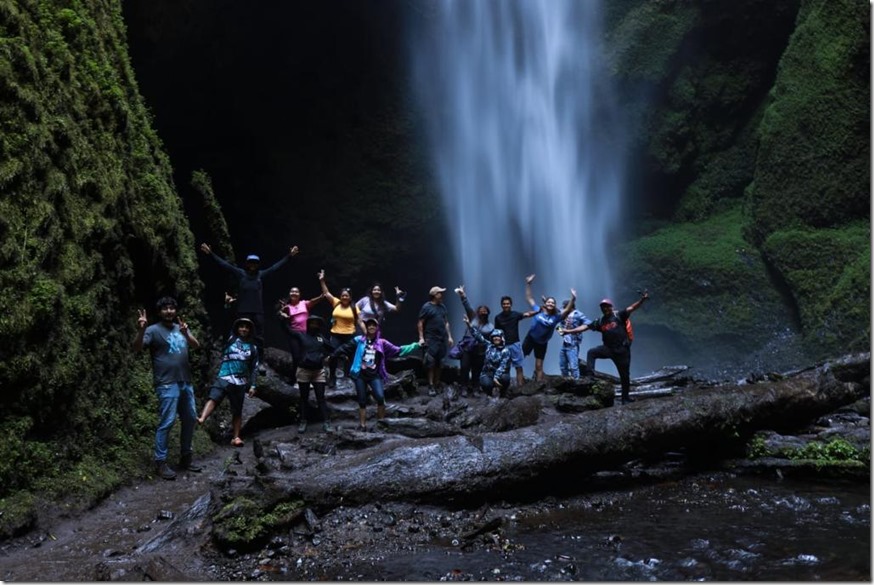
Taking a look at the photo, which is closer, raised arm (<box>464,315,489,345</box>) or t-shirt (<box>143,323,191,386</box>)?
t-shirt (<box>143,323,191,386</box>)

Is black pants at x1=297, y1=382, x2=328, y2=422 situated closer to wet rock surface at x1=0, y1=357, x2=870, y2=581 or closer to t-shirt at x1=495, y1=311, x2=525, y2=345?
wet rock surface at x1=0, y1=357, x2=870, y2=581

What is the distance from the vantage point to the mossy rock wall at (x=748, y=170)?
17516 mm

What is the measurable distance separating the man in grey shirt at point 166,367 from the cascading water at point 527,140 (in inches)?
663

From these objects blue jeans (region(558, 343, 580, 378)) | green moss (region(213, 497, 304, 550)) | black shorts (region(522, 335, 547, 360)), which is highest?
black shorts (region(522, 335, 547, 360))

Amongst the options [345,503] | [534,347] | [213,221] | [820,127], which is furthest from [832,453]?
[820,127]

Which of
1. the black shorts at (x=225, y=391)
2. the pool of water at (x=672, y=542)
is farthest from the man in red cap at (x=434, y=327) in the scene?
the pool of water at (x=672, y=542)

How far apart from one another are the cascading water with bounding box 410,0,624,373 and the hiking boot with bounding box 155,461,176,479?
1722cm

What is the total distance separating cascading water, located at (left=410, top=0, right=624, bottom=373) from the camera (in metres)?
23.8

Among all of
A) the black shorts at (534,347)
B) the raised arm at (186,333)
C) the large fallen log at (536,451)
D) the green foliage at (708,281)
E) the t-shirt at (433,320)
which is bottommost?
the large fallen log at (536,451)

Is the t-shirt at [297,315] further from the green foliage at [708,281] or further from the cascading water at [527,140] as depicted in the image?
the green foliage at [708,281]

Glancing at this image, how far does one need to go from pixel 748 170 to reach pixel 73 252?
21.2 m

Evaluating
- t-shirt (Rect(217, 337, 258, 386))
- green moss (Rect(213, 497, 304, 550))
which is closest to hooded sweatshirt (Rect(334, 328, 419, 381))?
t-shirt (Rect(217, 337, 258, 386))

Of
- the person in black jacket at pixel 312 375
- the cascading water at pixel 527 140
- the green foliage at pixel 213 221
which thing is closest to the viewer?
the person in black jacket at pixel 312 375

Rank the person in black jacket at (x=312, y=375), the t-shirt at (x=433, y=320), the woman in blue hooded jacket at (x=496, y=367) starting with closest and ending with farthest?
the person in black jacket at (x=312, y=375) < the woman in blue hooded jacket at (x=496, y=367) < the t-shirt at (x=433, y=320)
